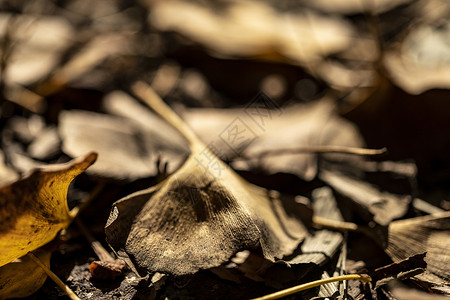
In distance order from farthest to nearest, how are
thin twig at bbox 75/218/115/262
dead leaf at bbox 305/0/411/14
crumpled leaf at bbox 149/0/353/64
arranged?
dead leaf at bbox 305/0/411/14 → crumpled leaf at bbox 149/0/353/64 → thin twig at bbox 75/218/115/262

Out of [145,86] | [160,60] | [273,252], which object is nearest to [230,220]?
[273,252]

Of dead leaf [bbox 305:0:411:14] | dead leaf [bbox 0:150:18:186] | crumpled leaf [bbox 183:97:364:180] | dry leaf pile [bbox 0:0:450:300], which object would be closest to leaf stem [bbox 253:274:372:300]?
dry leaf pile [bbox 0:0:450:300]

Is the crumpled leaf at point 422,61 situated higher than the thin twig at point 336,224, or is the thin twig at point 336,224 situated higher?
the crumpled leaf at point 422,61

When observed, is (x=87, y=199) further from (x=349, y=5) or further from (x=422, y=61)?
(x=349, y=5)

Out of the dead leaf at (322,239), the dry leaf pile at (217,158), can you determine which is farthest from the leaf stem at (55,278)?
the dead leaf at (322,239)

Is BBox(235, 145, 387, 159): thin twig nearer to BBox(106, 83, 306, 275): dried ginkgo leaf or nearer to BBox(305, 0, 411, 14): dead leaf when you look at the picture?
BBox(106, 83, 306, 275): dried ginkgo leaf

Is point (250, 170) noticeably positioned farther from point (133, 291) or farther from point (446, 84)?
point (446, 84)

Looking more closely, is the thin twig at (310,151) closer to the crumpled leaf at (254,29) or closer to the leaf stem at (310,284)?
the leaf stem at (310,284)
